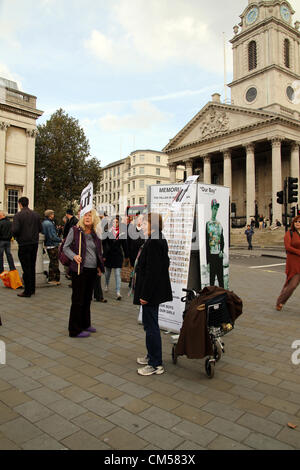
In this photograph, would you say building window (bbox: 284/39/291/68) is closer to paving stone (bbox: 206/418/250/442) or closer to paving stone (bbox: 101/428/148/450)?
paving stone (bbox: 206/418/250/442)

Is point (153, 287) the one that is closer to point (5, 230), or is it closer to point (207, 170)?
point (5, 230)

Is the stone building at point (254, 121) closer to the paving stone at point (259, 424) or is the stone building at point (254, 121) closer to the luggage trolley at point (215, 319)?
the luggage trolley at point (215, 319)

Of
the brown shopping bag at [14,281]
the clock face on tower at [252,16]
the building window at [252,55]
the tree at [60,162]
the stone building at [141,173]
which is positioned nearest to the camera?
the brown shopping bag at [14,281]

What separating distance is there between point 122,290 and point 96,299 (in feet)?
5.28

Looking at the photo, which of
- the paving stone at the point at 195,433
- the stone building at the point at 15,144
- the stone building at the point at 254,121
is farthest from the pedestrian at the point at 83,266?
the stone building at the point at 254,121

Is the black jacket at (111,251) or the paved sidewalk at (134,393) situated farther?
the black jacket at (111,251)

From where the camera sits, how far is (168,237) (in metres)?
5.52

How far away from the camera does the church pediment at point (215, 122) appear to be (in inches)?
1665

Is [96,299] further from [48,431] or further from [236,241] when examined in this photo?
[236,241]

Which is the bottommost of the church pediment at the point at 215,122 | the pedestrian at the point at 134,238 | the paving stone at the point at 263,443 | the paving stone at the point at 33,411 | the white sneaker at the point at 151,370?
the paving stone at the point at 263,443

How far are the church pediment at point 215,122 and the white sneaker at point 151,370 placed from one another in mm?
40891

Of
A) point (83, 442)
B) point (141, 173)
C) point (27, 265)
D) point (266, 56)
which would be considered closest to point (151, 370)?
point (83, 442)

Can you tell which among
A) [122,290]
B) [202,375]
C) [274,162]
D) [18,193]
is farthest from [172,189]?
[274,162]

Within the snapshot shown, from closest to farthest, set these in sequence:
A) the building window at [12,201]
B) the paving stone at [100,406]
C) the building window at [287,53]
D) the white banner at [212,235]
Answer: the paving stone at [100,406] → the white banner at [212,235] → the building window at [12,201] → the building window at [287,53]
